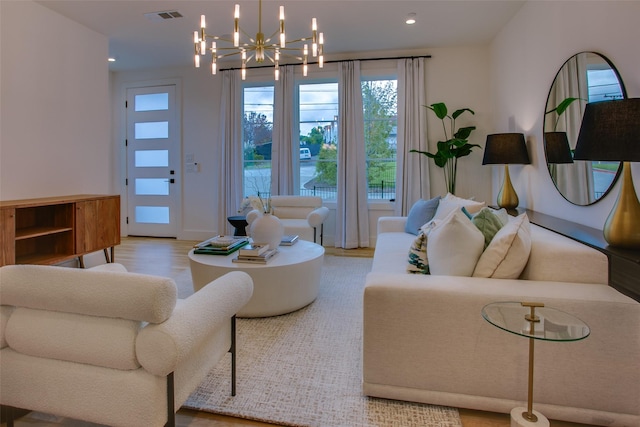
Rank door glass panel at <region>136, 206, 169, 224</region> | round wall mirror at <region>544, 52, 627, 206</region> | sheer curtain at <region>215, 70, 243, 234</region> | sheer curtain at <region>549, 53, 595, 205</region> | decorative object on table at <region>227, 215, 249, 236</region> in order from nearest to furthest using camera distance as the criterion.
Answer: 1. round wall mirror at <region>544, 52, 627, 206</region>
2. sheer curtain at <region>549, 53, 595, 205</region>
3. decorative object on table at <region>227, 215, 249, 236</region>
4. sheer curtain at <region>215, 70, 243, 234</region>
5. door glass panel at <region>136, 206, 169, 224</region>

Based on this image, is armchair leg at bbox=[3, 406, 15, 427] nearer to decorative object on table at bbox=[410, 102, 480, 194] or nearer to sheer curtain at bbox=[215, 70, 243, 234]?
sheer curtain at bbox=[215, 70, 243, 234]

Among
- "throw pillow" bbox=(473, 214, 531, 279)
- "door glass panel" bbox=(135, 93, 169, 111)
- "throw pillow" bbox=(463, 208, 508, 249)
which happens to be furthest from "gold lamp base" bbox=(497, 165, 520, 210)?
"door glass panel" bbox=(135, 93, 169, 111)

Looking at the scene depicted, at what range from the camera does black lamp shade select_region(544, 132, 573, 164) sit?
2.63 m

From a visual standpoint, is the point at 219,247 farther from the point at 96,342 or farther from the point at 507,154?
the point at 507,154

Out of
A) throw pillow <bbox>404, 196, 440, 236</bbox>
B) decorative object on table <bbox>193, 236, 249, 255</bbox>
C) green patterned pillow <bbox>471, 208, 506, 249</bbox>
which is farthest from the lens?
throw pillow <bbox>404, 196, 440, 236</bbox>

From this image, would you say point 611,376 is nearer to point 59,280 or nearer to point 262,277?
point 262,277

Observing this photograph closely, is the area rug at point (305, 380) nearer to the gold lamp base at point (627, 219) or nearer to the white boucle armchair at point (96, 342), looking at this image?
the white boucle armchair at point (96, 342)

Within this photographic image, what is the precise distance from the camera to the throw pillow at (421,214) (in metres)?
3.40

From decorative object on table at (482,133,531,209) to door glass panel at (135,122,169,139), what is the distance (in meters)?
4.97

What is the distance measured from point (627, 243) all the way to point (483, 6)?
3.04 m

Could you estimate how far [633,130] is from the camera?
1472mm

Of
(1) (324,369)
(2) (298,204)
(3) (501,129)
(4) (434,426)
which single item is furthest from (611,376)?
(2) (298,204)

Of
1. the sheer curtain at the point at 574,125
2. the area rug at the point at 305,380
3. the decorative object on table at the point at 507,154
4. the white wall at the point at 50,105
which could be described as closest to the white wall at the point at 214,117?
the white wall at the point at 50,105

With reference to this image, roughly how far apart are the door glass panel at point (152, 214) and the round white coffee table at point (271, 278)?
3639 millimetres
